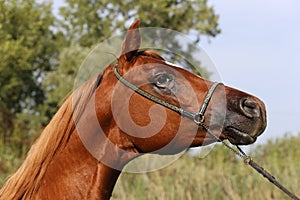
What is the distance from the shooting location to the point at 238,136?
134 inches

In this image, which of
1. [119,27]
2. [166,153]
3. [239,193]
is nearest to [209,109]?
[166,153]

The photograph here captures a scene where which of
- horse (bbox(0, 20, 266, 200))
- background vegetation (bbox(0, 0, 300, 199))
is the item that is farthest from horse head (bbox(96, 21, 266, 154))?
background vegetation (bbox(0, 0, 300, 199))

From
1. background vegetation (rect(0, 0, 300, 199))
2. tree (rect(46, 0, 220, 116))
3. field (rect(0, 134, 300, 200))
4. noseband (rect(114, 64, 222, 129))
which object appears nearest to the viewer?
noseband (rect(114, 64, 222, 129))

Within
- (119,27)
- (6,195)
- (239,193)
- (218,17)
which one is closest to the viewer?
(6,195)

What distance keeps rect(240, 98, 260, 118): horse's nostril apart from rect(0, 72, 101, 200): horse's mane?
2.69 feet

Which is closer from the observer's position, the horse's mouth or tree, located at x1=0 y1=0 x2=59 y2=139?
the horse's mouth

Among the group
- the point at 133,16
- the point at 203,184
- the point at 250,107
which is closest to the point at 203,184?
the point at 203,184

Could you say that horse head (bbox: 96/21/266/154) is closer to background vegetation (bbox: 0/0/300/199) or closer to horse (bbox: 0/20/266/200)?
horse (bbox: 0/20/266/200)

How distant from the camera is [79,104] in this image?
11.3 ft

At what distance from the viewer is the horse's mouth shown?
11.1ft

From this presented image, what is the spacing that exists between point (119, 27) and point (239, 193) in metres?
12.8

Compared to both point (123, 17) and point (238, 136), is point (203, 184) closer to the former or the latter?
point (238, 136)

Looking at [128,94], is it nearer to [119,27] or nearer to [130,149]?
[130,149]

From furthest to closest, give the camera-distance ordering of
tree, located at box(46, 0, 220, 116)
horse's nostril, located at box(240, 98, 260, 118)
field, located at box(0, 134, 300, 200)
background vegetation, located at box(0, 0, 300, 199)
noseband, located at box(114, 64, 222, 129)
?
tree, located at box(46, 0, 220, 116) < background vegetation, located at box(0, 0, 300, 199) < field, located at box(0, 134, 300, 200) < noseband, located at box(114, 64, 222, 129) < horse's nostril, located at box(240, 98, 260, 118)
